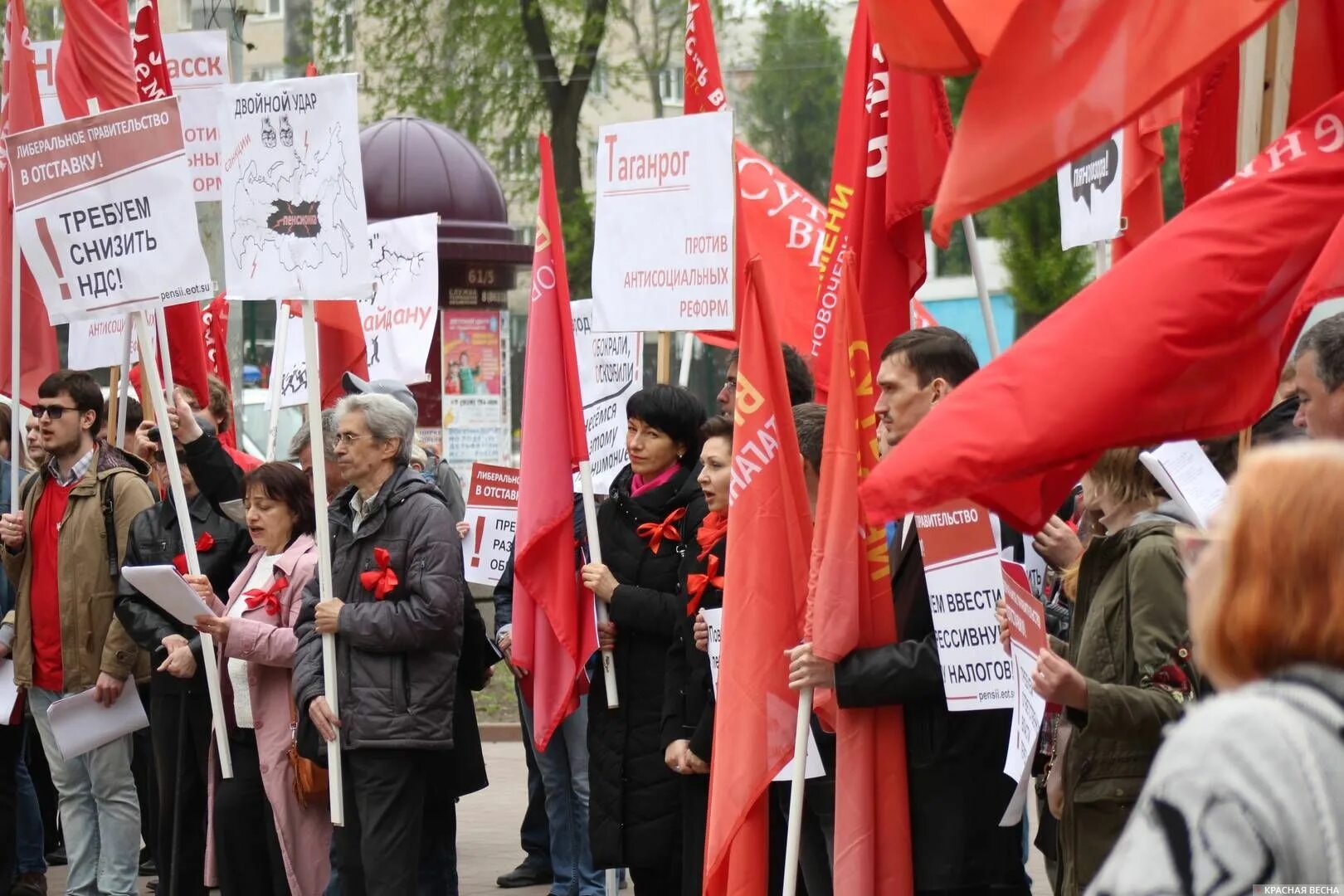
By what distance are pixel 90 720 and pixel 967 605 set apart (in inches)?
179

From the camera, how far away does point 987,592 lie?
15.7ft

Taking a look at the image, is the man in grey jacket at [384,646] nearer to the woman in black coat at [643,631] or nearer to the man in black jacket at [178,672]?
the woman in black coat at [643,631]

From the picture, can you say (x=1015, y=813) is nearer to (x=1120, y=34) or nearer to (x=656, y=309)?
(x=1120, y=34)

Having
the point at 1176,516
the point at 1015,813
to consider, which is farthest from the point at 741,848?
the point at 1176,516

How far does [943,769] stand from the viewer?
498 cm

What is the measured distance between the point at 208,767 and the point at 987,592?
3.99 m

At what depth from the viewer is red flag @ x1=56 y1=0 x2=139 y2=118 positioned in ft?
29.2

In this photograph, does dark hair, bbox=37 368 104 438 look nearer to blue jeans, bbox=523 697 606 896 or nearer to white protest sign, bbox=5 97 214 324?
white protest sign, bbox=5 97 214 324

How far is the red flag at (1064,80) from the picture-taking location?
427 cm

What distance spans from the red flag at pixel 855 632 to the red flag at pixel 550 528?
2.33m

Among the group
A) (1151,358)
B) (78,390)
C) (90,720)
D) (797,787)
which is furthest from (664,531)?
(1151,358)

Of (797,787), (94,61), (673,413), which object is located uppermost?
(94,61)

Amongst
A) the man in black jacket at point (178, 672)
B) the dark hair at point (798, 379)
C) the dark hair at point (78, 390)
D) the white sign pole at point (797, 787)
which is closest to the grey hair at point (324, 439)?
the man in black jacket at point (178, 672)

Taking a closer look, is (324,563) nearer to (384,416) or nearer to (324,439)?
(384,416)
